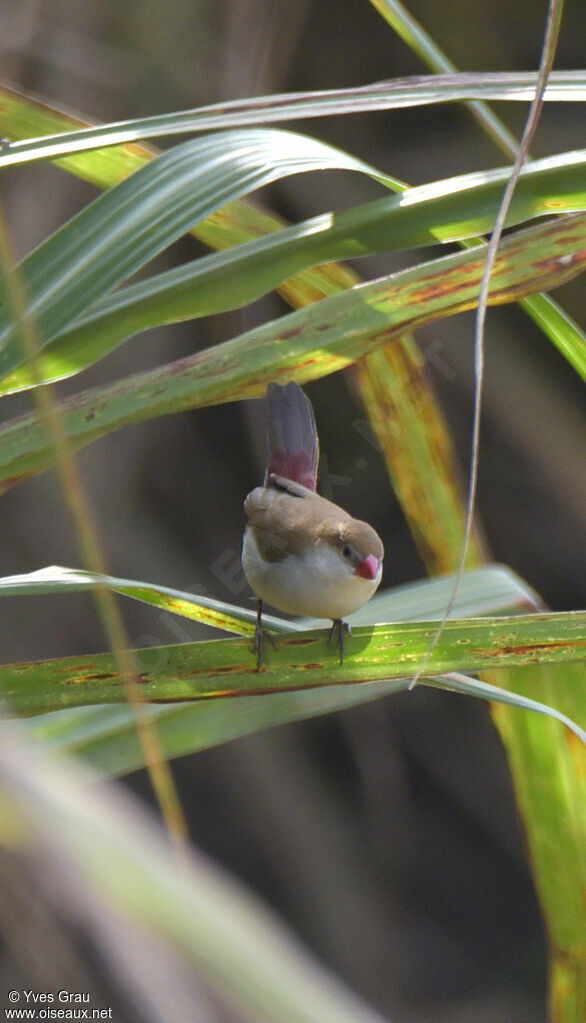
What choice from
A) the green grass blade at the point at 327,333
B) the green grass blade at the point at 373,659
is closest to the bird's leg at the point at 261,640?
the green grass blade at the point at 373,659

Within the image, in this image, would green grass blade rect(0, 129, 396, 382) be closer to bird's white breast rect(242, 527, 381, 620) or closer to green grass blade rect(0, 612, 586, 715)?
green grass blade rect(0, 612, 586, 715)

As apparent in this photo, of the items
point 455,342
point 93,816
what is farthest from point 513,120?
point 93,816

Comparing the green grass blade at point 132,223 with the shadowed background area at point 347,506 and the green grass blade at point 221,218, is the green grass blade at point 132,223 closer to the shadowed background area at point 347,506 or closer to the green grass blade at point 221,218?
the green grass blade at point 221,218

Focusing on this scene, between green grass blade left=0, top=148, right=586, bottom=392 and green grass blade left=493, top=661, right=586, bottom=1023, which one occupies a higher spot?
green grass blade left=0, top=148, right=586, bottom=392

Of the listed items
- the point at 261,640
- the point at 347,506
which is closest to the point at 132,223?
the point at 261,640

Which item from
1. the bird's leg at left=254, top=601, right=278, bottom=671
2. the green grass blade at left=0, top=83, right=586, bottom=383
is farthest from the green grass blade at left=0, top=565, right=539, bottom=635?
the green grass blade at left=0, top=83, right=586, bottom=383

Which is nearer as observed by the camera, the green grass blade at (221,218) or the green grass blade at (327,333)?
the green grass blade at (327,333)

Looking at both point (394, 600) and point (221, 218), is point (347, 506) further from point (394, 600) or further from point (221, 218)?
point (221, 218)
